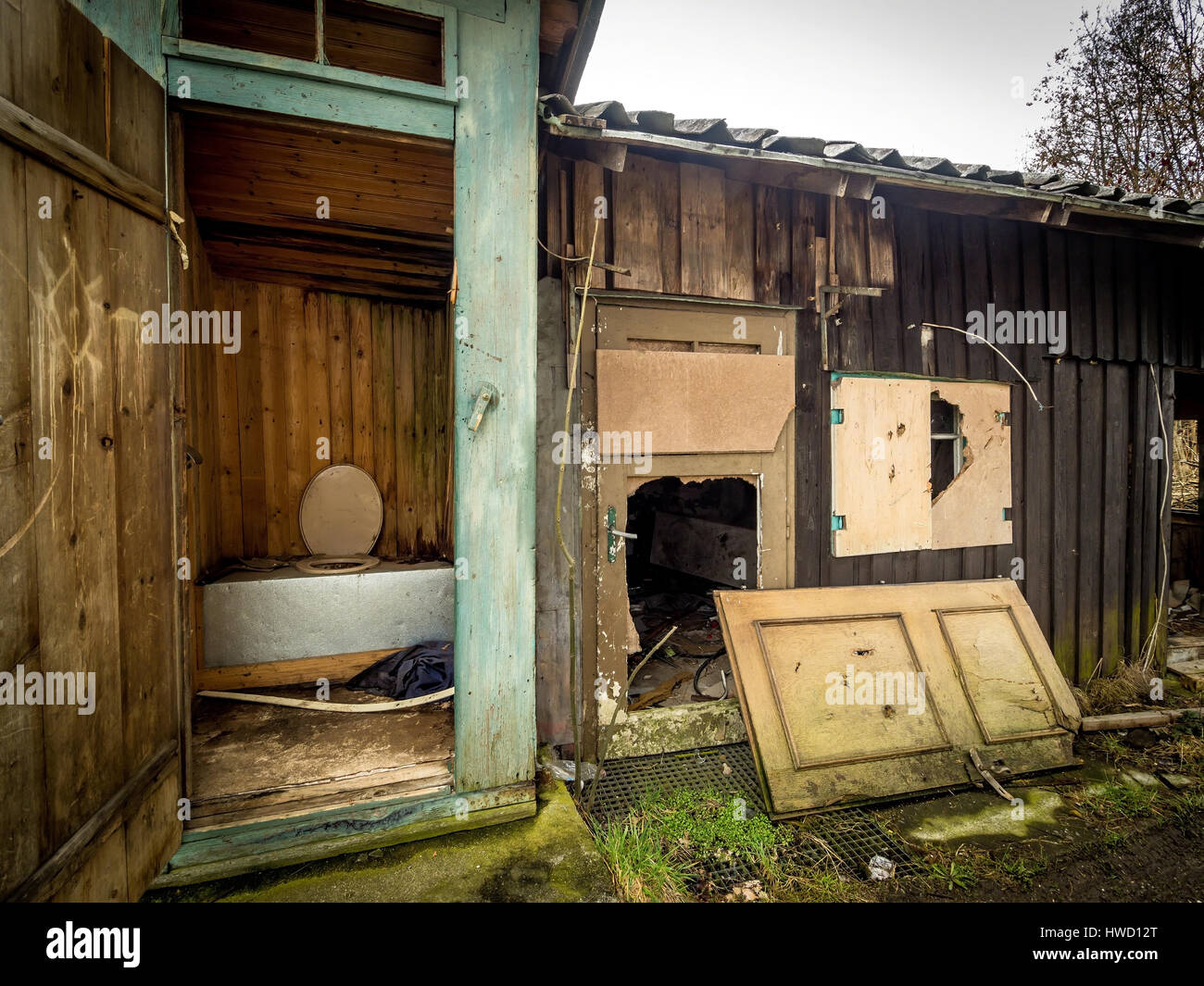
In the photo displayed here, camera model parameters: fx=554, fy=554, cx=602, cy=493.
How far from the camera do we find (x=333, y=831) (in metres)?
2.36

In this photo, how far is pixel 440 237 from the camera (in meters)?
4.21

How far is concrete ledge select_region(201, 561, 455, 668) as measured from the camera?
146 inches

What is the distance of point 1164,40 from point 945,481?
1109 cm

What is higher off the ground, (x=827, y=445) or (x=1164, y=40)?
(x=1164, y=40)

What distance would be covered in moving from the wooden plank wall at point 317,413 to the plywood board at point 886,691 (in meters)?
2.99

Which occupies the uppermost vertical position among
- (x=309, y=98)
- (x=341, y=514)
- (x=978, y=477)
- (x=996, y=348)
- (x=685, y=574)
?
(x=309, y=98)

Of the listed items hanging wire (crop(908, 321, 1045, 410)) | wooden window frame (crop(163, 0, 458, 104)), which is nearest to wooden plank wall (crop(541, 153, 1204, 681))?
hanging wire (crop(908, 321, 1045, 410))

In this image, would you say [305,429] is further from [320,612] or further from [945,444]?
[945,444]

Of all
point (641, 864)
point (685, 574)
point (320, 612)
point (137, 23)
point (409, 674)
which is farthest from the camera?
point (685, 574)

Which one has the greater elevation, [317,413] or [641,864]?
[317,413]

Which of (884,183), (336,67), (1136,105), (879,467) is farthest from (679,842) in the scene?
(1136,105)

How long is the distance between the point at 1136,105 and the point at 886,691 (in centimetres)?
1275
